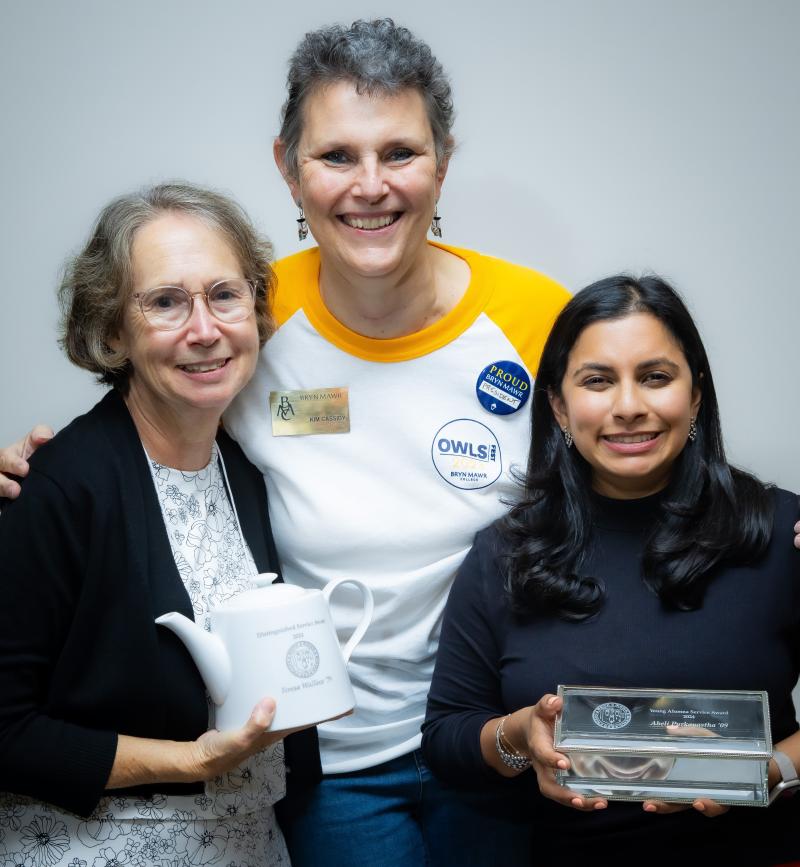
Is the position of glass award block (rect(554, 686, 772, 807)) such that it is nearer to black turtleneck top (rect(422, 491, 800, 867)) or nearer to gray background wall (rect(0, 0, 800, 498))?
black turtleneck top (rect(422, 491, 800, 867))

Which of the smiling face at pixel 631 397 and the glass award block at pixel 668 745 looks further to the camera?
the smiling face at pixel 631 397

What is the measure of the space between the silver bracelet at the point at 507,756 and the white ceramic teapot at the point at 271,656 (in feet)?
0.92

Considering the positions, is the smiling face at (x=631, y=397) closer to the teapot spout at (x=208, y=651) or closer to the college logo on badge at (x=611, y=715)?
the college logo on badge at (x=611, y=715)

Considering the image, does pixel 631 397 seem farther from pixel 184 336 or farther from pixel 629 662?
pixel 184 336

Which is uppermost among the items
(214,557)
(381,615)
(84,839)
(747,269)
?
(747,269)

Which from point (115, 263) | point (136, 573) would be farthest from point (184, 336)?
point (136, 573)

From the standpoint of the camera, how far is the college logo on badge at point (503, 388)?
2029 millimetres

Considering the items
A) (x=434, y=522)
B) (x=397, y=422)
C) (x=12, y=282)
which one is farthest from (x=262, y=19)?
(x=434, y=522)

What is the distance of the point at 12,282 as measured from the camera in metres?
2.77

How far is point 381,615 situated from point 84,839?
0.62 metres

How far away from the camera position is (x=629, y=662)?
1.76m

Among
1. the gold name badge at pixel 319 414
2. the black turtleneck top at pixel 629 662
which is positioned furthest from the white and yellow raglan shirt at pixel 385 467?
the black turtleneck top at pixel 629 662

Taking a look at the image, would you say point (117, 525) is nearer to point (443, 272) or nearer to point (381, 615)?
point (381, 615)

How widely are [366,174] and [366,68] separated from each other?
0.18 m
